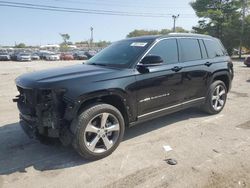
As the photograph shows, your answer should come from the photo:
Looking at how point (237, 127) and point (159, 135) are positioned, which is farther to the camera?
point (237, 127)

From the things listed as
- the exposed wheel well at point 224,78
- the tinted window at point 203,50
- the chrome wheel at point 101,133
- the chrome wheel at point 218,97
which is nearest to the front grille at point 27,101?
the chrome wheel at point 101,133

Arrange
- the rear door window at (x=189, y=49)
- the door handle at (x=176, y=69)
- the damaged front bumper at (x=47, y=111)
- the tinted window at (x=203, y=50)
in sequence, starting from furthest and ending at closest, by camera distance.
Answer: the tinted window at (x=203, y=50), the rear door window at (x=189, y=49), the door handle at (x=176, y=69), the damaged front bumper at (x=47, y=111)

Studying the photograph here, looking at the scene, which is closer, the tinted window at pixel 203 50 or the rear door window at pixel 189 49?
the rear door window at pixel 189 49

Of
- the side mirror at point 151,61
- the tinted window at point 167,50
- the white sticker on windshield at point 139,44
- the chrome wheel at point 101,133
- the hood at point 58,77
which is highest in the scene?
the white sticker on windshield at point 139,44

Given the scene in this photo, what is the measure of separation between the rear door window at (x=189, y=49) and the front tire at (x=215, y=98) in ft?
2.71

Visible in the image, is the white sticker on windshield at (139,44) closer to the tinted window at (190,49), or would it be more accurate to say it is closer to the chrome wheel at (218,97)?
the tinted window at (190,49)

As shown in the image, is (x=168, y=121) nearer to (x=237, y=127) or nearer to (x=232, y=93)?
(x=237, y=127)

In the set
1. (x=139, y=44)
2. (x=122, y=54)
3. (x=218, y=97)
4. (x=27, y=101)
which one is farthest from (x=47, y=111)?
(x=218, y=97)

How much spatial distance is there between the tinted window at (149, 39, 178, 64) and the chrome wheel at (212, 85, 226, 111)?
162 centimetres

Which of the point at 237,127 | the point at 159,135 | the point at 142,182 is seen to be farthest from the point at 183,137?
the point at 142,182

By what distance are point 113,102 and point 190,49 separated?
2.19 meters

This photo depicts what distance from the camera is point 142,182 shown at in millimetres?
3281

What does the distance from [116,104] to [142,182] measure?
53.6 inches

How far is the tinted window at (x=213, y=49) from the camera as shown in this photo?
19.2 ft
